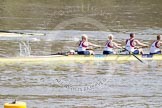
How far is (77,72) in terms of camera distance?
28609 millimetres

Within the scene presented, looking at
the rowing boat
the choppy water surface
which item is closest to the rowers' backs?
the rowing boat

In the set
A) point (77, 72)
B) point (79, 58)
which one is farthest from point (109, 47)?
point (77, 72)

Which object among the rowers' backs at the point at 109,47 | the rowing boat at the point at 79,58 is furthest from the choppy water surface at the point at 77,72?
the rowers' backs at the point at 109,47

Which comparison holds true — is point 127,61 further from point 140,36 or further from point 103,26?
point 103,26

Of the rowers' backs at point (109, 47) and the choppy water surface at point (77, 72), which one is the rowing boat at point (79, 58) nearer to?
the choppy water surface at point (77, 72)

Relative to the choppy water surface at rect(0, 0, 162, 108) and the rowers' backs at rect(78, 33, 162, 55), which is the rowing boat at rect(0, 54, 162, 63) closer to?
the choppy water surface at rect(0, 0, 162, 108)

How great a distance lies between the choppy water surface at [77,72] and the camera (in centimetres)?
2283

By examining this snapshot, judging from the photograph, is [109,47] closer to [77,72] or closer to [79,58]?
[79,58]

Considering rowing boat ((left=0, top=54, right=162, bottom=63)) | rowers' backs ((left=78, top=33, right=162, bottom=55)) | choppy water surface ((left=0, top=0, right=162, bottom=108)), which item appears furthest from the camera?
rowers' backs ((left=78, top=33, right=162, bottom=55))

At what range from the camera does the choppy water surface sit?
22828 mm

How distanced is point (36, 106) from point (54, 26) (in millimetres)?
28360

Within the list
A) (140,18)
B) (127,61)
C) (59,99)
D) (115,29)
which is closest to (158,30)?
(115,29)

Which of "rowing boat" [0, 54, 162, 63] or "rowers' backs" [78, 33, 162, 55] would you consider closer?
"rowing boat" [0, 54, 162, 63]

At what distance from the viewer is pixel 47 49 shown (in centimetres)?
3697
